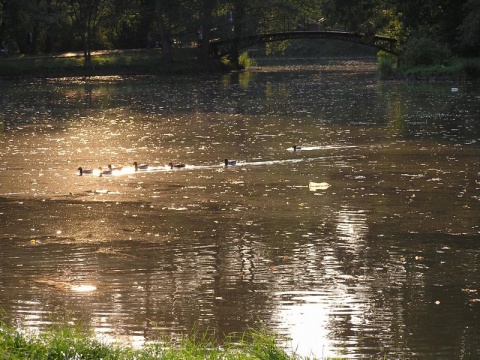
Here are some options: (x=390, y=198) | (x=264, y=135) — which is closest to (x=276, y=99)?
(x=264, y=135)

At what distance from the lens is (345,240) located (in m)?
15.6

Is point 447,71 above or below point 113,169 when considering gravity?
below

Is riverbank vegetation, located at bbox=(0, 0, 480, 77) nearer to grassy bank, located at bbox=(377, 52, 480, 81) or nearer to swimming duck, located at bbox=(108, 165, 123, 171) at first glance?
grassy bank, located at bbox=(377, 52, 480, 81)

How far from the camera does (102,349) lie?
9266mm

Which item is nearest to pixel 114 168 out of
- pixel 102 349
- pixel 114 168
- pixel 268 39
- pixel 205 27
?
pixel 114 168

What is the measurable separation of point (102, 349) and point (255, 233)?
7154mm

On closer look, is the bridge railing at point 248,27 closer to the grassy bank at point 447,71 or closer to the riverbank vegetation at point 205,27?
the riverbank vegetation at point 205,27

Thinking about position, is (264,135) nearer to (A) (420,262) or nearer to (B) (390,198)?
(B) (390,198)

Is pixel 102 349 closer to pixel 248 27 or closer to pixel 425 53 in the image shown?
pixel 425 53

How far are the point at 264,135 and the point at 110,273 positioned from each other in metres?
18.3

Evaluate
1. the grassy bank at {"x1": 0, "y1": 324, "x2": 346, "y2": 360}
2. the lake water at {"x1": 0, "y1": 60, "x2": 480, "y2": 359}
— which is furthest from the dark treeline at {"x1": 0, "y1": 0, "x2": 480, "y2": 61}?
the grassy bank at {"x1": 0, "y1": 324, "x2": 346, "y2": 360}

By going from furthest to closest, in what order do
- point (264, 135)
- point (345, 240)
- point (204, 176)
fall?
point (264, 135) < point (204, 176) < point (345, 240)

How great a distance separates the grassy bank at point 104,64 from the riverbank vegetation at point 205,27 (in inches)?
4.1

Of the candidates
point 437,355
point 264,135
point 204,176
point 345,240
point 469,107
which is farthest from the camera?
point 469,107
